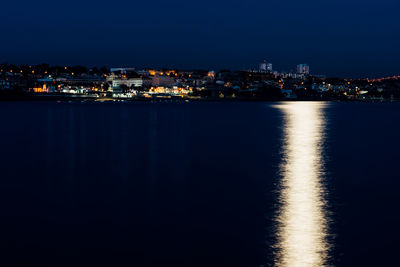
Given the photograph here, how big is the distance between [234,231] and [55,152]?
33.8 feet

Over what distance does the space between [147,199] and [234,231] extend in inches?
94.6

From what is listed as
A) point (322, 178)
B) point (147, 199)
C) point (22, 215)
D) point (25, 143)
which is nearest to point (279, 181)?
point (322, 178)

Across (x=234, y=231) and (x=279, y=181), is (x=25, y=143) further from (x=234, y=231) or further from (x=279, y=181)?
(x=234, y=231)

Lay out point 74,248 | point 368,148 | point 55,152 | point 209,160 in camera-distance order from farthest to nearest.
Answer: point 368,148 < point 55,152 < point 209,160 < point 74,248

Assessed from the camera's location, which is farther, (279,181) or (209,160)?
(209,160)

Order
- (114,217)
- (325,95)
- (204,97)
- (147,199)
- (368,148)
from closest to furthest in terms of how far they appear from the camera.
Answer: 1. (114,217)
2. (147,199)
3. (368,148)
4. (204,97)
5. (325,95)

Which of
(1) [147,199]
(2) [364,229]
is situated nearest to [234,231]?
(2) [364,229]

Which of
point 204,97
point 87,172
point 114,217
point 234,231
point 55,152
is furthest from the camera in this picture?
point 204,97

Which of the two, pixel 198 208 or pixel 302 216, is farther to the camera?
pixel 198 208

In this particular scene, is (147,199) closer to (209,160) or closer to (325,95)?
(209,160)

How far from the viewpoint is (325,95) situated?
126m

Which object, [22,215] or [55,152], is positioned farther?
[55,152]

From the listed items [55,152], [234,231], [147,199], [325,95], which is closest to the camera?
[234,231]

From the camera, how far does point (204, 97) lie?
4387 inches
